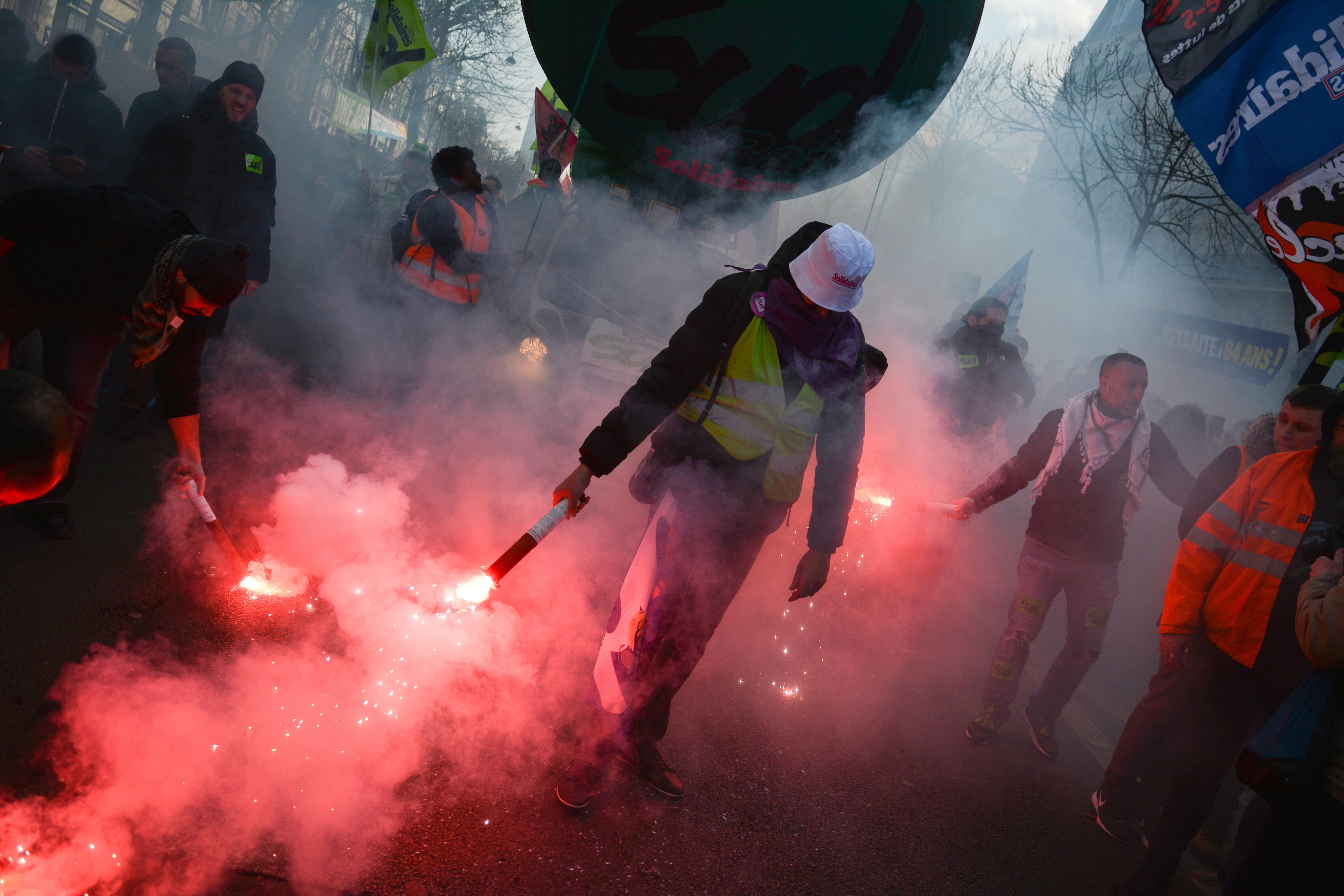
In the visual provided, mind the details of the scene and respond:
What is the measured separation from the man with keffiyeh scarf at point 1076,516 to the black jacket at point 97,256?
371 cm

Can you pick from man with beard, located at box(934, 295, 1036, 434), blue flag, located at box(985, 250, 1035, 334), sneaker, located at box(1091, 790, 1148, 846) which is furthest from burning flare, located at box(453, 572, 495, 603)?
blue flag, located at box(985, 250, 1035, 334)

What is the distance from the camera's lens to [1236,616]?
265cm

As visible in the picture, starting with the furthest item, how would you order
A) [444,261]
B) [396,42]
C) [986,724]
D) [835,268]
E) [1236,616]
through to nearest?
[396,42] → [444,261] → [986,724] → [1236,616] → [835,268]

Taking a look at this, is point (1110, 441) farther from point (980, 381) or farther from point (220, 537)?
point (220, 537)

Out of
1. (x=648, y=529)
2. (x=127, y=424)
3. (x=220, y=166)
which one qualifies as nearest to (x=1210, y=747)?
(x=648, y=529)

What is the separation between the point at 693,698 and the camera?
10.7 feet

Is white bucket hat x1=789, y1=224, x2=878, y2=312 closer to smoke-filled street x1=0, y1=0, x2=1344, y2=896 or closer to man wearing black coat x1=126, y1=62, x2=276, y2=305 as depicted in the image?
smoke-filled street x1=0, y1=0, x2=1344, y2=896

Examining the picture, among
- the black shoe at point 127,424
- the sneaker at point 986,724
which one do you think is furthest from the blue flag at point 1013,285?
the black shoe at point 127,424

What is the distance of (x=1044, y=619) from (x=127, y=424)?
540cm

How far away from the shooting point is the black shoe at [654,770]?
2596 millimetres

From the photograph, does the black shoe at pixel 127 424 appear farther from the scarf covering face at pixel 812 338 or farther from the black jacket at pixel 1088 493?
the black jacket at pixel 1088 493

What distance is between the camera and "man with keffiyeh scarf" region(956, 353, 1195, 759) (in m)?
3.60

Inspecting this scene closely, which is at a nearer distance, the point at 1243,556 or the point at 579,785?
the point at 579,785

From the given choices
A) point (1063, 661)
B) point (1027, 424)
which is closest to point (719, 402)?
point (1063, 661)
